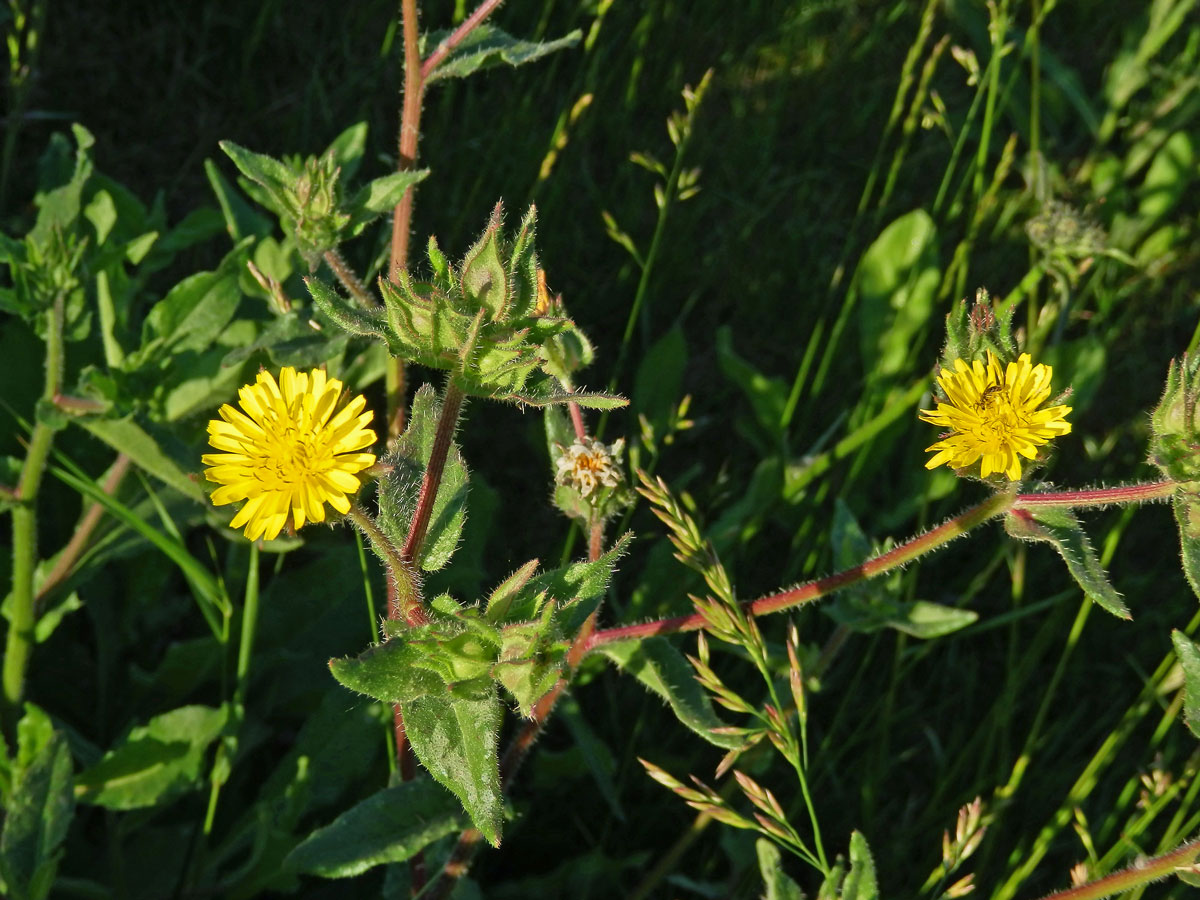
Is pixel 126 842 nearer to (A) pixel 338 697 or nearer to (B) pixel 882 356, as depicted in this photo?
(A) pixel 338 697

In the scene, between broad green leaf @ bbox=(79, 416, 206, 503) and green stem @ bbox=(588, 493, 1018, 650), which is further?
broad green leaf @ bbox=(79, 416, 206, 503)

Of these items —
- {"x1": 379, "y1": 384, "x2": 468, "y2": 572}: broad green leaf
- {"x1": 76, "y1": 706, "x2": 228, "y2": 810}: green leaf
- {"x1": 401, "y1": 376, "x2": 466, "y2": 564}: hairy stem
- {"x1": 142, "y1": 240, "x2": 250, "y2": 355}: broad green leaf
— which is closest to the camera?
{"x1": 401, "y1": 376, "x2": 466, "y2": 564}: hairy stem

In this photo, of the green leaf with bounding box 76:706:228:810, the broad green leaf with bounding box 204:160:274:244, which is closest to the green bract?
the green leaf with bounding box 76:706:228:810

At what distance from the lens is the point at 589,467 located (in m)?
2.23

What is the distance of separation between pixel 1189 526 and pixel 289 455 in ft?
4.77

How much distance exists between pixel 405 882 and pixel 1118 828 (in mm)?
1714

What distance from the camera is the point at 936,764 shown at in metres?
3.10

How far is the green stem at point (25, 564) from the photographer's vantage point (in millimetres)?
2525

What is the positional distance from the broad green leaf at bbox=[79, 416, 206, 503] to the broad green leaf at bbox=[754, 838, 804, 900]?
1360 mm

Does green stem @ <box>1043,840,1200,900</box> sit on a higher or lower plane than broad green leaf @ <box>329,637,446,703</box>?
lower

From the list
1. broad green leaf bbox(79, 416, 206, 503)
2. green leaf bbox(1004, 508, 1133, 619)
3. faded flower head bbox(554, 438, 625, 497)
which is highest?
green leaf bbox(1004, 508, 1133, 619)

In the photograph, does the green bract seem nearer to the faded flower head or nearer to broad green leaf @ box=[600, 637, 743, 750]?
the faded flower head

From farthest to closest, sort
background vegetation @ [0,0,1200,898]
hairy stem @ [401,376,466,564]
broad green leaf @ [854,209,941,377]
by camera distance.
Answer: broad green leaf @ [854,209,941,377], background vegetation @ [0,0,1200,898], hairy stem @ [401,376,466,564]

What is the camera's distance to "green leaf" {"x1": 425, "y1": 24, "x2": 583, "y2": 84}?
7.98 feet
